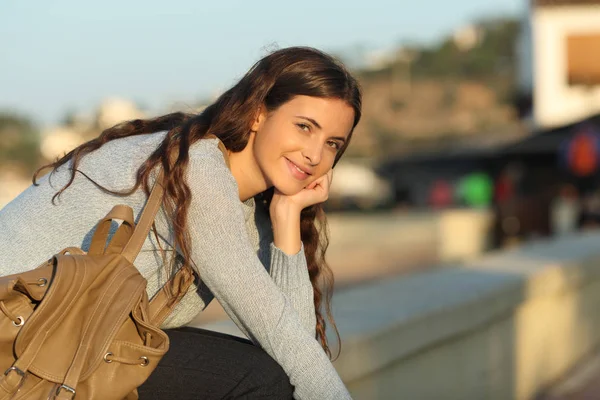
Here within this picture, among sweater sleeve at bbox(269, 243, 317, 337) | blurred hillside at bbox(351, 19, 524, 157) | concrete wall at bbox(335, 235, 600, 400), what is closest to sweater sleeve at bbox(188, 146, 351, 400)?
sweater sleeve at bbox(269, 243, 317, 337)

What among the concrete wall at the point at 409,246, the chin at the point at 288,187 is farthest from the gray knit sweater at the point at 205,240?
the concrete wall at the point at 409,246

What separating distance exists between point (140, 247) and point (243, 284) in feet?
0.92

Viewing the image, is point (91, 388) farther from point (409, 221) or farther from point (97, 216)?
point (409, 221)

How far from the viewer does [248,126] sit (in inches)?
102

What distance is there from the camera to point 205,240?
232 centimetres

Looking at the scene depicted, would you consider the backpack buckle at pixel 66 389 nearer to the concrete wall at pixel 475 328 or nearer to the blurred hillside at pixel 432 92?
the concrete wall at pixel 475 328

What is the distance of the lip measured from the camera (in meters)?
2.65

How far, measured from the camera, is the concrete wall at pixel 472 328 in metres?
3.47

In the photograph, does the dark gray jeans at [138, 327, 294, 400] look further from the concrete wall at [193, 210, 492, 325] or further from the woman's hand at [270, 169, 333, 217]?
the concrete wall at [193, 210, 492, 325]

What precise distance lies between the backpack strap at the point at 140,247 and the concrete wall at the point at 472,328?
2.94 ft

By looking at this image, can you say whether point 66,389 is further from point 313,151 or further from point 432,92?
point 432,92

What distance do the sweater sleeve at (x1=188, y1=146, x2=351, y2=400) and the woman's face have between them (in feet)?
0.95

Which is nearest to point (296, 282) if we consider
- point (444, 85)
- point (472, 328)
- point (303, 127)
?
point (303, 127)

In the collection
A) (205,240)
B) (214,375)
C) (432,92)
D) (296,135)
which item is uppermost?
(296,135)
